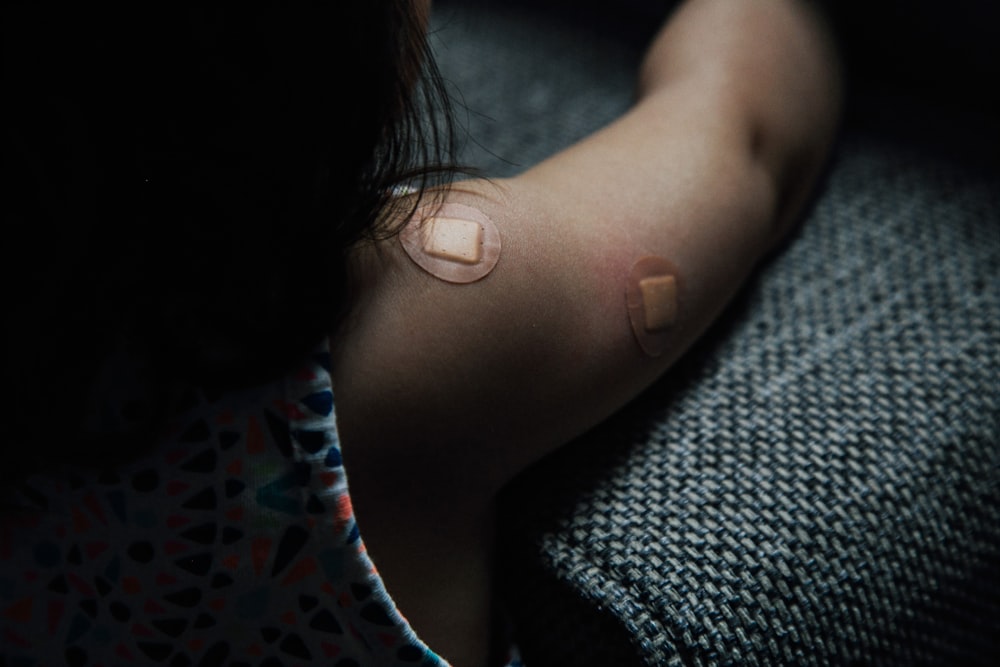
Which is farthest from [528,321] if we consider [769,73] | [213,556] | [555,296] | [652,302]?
[769,73]

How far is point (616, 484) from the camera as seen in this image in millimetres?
604

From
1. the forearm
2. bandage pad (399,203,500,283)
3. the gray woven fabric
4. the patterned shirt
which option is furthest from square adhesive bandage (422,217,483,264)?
the forearm

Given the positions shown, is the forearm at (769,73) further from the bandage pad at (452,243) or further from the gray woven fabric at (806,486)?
the bandage pad at (452,243)

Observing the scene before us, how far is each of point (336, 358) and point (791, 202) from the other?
552mm

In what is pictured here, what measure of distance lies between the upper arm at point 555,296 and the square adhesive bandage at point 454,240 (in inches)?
0.7

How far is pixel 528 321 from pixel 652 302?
5.2 inches

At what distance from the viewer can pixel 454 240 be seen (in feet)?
1.66

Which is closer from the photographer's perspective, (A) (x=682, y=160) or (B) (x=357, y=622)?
(B) (x=357, y=622)

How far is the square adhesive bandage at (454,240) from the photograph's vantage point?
502mm

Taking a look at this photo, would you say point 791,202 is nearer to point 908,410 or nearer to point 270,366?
point 908,410

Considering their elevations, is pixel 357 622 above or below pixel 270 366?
below

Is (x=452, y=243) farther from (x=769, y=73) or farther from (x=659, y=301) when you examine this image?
(x=769, y=73)

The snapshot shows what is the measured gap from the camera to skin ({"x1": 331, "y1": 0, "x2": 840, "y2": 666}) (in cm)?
48

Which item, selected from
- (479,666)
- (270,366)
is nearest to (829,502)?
(479,666)
